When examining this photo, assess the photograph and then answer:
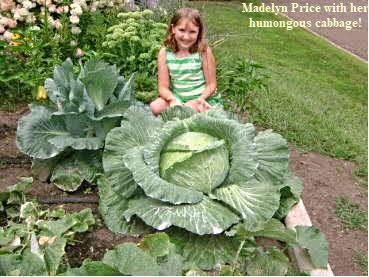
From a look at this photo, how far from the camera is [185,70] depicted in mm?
3400

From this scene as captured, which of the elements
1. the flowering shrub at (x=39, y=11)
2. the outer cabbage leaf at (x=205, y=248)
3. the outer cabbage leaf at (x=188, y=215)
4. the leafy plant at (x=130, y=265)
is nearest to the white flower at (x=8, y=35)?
the flowering shrub at (x=39, y=11)

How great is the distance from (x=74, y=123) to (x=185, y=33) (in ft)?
3.08

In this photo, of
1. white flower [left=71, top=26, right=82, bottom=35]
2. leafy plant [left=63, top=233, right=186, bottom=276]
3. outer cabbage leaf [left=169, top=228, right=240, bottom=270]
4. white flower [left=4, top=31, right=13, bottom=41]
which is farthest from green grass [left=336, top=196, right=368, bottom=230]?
white flower [left=4, top=31, right=13, bottom=41]

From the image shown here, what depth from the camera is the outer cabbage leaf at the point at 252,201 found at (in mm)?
2434

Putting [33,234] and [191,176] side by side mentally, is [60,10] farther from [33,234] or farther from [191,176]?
[33,234]

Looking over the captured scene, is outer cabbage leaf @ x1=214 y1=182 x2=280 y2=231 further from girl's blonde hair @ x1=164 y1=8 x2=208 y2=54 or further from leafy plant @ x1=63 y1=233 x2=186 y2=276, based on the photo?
girl's blonde hair @ x1=164 y1=8 x2=208 y2=54

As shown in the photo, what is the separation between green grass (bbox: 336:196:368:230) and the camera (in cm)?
310

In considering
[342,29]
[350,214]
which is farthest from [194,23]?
[342,29]

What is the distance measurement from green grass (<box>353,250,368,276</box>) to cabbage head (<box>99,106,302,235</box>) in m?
0.47

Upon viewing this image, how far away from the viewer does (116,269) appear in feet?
6.36

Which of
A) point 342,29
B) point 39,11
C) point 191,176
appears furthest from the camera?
point 342,29

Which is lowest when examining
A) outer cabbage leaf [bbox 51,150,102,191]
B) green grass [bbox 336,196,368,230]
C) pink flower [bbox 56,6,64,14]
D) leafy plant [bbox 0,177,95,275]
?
green grass [bbox 336,196,368,230]

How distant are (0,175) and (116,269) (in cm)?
130

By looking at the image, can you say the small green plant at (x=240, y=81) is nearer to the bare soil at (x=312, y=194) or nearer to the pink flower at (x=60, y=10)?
the bare soil at (x=312, y=194)
